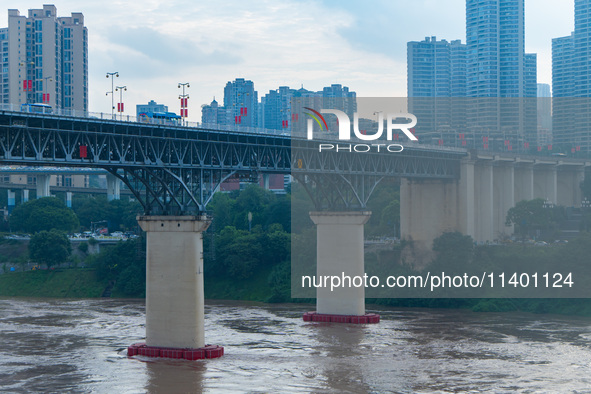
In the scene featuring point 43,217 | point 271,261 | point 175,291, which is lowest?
point 271,261

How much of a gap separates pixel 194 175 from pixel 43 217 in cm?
7517

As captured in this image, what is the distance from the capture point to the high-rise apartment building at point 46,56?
536 feet

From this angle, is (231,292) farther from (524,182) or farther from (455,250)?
(524,182)

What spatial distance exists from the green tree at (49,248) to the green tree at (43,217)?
15442 millimetres

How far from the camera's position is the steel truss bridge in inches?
2012

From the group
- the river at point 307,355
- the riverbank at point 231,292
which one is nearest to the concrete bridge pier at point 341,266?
the river at point 307,355

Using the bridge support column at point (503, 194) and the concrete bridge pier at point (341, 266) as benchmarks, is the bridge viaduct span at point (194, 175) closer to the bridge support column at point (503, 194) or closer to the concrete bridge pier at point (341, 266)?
the concrete bridge pier at point (341, 266)

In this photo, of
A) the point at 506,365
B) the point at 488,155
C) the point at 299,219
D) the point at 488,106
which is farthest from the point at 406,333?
the point at 488,106

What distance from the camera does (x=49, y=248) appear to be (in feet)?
367

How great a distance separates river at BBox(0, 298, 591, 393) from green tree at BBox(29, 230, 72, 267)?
27.7 m

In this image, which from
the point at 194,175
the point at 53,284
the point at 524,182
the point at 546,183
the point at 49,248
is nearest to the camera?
the point at 194,175

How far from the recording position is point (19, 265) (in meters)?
115

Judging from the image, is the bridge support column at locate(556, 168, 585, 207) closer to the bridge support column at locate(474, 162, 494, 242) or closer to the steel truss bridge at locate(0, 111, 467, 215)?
the bridge support column at locate(474, 162, 494, 242)

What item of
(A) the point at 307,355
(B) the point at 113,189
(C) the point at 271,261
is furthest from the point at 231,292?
(B) the point at 113,189
